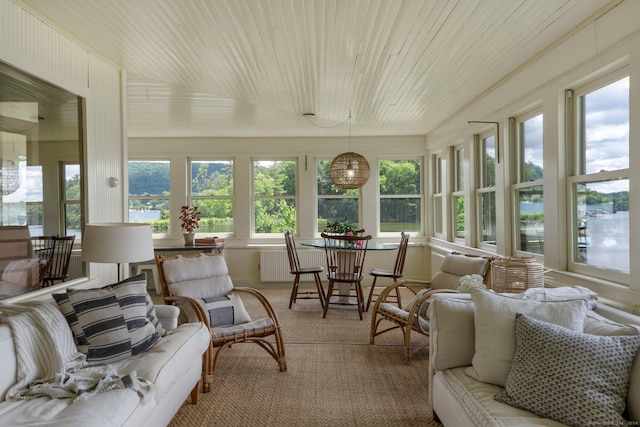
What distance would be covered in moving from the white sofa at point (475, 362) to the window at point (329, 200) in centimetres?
470

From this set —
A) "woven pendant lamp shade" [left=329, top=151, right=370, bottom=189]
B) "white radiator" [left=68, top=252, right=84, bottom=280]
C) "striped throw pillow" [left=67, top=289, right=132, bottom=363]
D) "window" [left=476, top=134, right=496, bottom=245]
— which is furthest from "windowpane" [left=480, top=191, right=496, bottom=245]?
"white radiator" [left=68, top=252, right=84, bottom=280]

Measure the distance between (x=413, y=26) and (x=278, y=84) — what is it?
1717 mm

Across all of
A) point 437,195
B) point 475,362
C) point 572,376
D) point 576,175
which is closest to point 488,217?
point 576,175

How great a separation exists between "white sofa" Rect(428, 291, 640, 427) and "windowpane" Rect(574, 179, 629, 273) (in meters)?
0.57

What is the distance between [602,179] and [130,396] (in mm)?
3194

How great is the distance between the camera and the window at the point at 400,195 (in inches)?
279

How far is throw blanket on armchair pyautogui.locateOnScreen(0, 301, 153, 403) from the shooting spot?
72.8 inches

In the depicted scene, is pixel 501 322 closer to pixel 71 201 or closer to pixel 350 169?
pixel 71 201

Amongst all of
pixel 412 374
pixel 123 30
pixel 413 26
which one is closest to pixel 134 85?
pixel 123 30

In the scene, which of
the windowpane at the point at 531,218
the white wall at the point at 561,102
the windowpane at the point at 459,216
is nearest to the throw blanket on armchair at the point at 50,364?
the white wall at the point at 561,102

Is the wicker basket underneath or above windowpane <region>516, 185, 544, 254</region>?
underneath

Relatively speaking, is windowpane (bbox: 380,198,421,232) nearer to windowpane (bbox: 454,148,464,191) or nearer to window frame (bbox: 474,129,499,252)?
windowpane (bbox: 454,148,464,191)

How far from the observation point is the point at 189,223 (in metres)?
6.50

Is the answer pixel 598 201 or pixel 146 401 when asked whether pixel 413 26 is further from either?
pixel 146 401
